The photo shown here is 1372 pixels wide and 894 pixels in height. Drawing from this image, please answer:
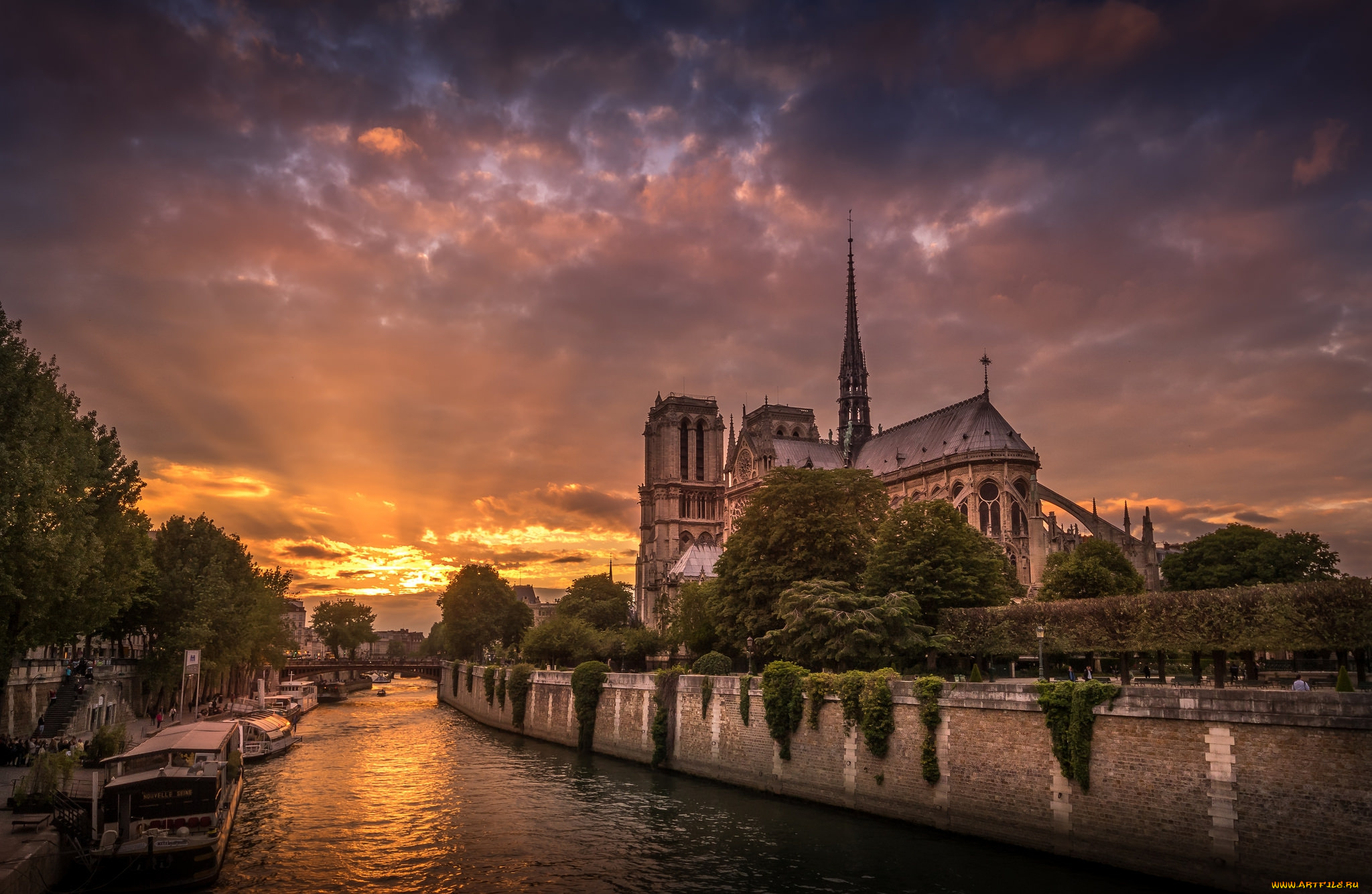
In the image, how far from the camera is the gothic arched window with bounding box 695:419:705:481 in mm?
142250

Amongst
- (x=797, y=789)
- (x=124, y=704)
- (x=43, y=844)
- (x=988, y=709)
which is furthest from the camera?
(x=124, y=704)

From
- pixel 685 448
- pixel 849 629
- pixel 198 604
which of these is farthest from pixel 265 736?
pixel 685 448

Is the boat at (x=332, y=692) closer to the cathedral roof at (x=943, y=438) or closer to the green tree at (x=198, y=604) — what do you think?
the green tree at (x=198, y=604)

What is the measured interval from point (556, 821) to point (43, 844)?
14777mm

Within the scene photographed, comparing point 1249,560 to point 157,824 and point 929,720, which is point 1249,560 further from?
point 157,824

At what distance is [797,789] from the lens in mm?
34375

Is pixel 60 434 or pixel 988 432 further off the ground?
pixel 988 432

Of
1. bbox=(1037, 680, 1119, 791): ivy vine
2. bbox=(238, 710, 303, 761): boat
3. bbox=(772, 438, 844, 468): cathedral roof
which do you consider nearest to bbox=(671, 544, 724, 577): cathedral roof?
bbox=(772, 438, 844, 468): cathedral roof

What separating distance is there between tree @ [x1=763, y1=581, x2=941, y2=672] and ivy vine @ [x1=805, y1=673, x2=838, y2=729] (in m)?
5.50

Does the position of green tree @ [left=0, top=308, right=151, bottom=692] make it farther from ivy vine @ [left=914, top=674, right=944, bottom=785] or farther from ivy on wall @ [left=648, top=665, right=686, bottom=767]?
ivy vine @ [left=914, top=674, right=944, bottom=785]

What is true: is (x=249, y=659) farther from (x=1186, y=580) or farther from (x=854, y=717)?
(x=1186, y=580)

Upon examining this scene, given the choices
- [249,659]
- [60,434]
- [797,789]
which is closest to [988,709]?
[797,789]

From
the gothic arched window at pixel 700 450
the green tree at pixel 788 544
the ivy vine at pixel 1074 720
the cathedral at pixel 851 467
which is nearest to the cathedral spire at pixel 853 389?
the cathedral at pixel 851 467

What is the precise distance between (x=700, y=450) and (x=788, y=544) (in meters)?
91.8
